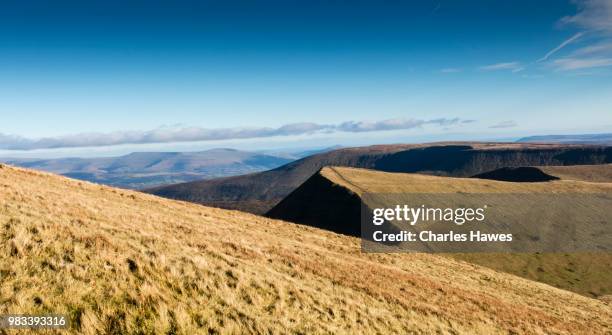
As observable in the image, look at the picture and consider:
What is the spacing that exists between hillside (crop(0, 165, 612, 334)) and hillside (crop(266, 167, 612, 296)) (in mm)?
57436

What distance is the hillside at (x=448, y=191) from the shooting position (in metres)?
74.9

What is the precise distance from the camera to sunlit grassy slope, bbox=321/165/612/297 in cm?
7200

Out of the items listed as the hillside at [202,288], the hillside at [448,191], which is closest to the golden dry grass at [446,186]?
the hillside at [448,191]

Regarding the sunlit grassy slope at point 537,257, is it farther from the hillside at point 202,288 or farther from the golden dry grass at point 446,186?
the hillside at point 202,288

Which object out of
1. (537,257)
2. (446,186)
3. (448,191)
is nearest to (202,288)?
(537,257)

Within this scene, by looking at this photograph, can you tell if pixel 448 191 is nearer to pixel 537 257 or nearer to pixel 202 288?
pixel 537 257

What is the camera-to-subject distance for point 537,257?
8469 centimetres

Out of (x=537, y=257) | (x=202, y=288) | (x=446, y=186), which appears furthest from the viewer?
(x=446, y=186)

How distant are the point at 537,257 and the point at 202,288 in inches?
3664

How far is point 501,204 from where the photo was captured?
11106 centimetres

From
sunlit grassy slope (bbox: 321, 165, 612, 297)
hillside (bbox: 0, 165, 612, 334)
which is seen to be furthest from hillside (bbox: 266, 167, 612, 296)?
hillside (bbox: 0, 165, 612, 334)

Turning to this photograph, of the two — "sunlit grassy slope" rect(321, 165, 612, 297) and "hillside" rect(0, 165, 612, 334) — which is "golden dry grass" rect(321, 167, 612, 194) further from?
"hillside" rect(0, 165, 612, 334)

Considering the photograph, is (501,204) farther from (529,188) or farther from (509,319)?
(509,319)

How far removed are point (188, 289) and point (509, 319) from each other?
59.0 ft
